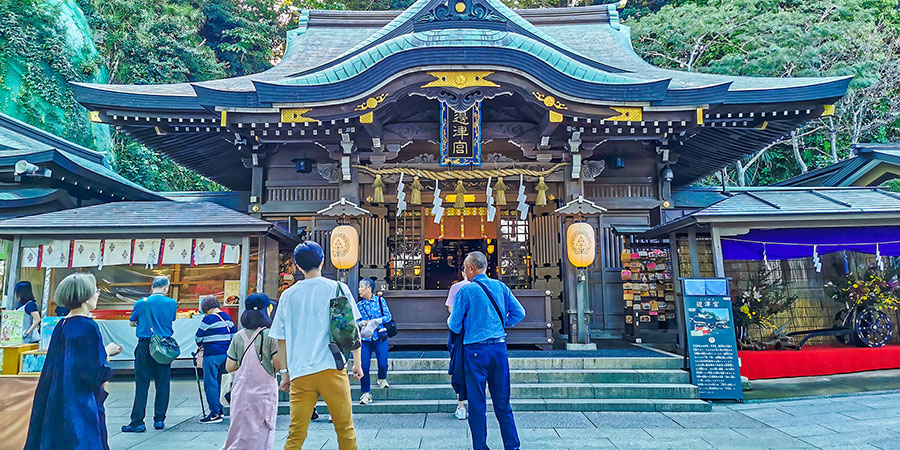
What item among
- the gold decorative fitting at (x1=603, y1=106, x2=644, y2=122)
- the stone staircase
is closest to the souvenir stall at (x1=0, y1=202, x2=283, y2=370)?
the stone staircase

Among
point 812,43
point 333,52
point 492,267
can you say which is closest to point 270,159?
point 333,52

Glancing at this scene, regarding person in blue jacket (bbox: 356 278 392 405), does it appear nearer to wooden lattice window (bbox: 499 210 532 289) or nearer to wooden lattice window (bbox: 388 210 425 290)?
wooden lattice window (bbox: 388 210 425 290)

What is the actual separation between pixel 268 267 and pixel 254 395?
549 cm

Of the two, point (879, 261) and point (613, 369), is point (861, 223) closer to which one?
point (879, 261)

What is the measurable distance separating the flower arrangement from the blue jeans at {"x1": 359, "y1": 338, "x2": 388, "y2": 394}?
8.76 m

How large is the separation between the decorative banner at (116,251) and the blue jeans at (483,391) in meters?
7.02

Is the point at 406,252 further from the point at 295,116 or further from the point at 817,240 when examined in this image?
the point at 817,240

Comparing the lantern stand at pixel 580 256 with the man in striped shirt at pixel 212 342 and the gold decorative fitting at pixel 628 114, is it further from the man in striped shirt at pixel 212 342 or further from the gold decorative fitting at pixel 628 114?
the man in striped shirt at pixel 212 342

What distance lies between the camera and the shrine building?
853 centimetres

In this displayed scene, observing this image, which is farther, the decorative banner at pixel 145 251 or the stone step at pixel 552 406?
the decorative banner at pixel 145 251

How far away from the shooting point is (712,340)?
21.9 ft

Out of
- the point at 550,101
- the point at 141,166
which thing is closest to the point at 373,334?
the point at 550,101

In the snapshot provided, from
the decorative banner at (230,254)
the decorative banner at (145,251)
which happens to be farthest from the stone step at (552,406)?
the decorative banner at (145,251)

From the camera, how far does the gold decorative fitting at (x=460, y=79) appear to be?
859 centimetres
